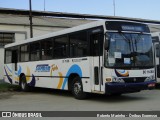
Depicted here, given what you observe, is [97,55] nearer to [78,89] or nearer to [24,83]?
[78,89]

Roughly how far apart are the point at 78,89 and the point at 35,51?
489cm

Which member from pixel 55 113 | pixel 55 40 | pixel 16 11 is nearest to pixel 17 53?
pixel 55 40

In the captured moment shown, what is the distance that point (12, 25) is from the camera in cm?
3020

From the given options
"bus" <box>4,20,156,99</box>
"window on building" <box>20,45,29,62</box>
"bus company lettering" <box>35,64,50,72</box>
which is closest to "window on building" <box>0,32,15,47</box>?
"window on building" <box>20,45,29,62</box>

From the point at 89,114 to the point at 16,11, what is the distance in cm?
2595

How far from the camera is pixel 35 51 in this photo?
18.7m

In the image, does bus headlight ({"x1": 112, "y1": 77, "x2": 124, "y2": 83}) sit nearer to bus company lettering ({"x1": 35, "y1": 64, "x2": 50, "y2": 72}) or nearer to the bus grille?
the bus grille

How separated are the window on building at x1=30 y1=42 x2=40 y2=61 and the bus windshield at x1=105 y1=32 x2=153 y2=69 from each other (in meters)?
6.18

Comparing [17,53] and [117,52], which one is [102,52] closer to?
[117,52]

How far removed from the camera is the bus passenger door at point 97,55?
1331 cm

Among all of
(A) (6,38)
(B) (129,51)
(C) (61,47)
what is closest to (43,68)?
(C) (61,47)

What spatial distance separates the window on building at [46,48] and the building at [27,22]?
12.8 metres

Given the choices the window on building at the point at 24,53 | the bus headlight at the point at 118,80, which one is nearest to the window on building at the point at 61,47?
the bus headlight at the point at 118,80

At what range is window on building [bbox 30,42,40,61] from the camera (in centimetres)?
1847
